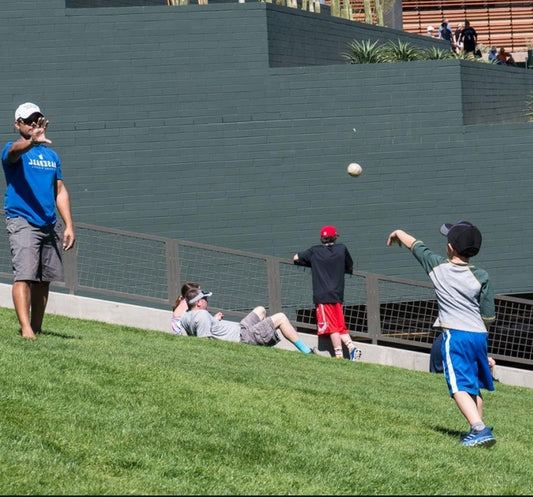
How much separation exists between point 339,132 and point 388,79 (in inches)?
44.6

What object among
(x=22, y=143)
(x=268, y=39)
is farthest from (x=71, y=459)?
(x=268, y=39)

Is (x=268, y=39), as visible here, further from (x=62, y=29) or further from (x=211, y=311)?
(x=211, y=311)

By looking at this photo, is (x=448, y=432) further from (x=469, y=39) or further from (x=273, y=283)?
(x=469, y=39)

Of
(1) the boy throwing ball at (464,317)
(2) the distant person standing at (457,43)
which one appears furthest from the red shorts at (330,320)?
(2) the distant person standing at (457,43)

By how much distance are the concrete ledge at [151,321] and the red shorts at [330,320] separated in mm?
273

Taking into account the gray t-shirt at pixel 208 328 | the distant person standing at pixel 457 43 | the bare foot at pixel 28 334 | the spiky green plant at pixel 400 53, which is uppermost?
the distant person standing at pixel 457 43

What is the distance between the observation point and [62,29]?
56.7ft

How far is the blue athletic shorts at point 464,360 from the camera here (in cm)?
785

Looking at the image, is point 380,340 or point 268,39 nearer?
point 380,340

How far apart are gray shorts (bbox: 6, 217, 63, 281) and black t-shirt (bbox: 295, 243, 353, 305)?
20.1 ft

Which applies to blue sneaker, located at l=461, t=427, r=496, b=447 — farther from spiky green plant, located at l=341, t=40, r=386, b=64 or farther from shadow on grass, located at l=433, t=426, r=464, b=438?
spiky green plant, located at l=341, t=40, r=386, b=64

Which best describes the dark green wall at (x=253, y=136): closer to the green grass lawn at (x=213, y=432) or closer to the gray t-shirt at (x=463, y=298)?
the green grass lawn at (x=213, y=432)

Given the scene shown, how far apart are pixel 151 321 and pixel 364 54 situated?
6586 millimetres

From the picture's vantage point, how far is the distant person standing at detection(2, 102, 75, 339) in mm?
9242
